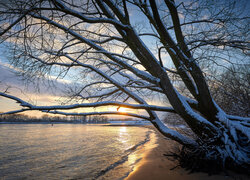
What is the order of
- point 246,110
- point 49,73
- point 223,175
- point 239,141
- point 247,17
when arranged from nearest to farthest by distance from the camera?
point 223,175
point 247,17
point 239,141
point 49,73
point 246,110

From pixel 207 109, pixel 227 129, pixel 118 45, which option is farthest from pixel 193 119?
pixel 118 45

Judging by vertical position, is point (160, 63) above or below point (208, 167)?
above

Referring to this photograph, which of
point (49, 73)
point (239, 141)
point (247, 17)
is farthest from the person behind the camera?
point (49, 73)

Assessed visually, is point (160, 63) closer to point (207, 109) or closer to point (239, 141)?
point (207, 109)

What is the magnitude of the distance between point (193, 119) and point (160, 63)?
5.49 feet

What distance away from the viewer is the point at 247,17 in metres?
3.42

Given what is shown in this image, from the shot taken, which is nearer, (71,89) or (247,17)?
(247,17)

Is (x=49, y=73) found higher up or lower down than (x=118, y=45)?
lower down

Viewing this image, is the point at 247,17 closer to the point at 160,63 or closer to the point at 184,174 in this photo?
the point at 160,63

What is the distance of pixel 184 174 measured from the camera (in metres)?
3.46

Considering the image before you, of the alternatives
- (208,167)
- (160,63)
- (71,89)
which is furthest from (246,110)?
(71,89)

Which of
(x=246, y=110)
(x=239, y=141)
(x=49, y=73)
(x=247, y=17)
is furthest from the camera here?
(x=246, y=110)

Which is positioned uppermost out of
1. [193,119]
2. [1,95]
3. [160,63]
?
[160,63]

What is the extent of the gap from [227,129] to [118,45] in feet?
14.1
